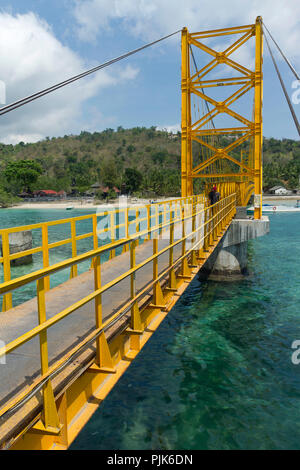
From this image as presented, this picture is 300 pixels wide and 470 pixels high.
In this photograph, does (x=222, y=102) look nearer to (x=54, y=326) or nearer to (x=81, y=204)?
(x=54, y=326)

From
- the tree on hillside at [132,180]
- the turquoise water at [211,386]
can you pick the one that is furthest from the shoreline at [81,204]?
the turquoise water at [211,386]

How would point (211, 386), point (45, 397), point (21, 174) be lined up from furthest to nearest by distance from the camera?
point (21, 174) < point (211, 386) < point (45, 397)

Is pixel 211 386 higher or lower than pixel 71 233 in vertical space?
lower

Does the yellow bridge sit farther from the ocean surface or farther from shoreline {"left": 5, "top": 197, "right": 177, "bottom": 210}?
shoreline {"left": 5, "top": 197, "right": 177, "bottom": 210}

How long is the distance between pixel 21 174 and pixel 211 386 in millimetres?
114384

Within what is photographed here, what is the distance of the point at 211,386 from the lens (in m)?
8.46

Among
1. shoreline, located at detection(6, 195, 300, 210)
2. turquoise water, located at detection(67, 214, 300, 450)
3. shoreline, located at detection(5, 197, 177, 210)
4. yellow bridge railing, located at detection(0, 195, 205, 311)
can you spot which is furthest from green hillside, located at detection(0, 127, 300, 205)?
yellow bridge railing, located at detection(0, 195, 205, 311)

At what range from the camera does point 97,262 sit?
353 centimetres

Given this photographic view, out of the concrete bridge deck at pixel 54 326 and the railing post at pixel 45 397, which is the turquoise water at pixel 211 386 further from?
the railing post at pixel 45 397

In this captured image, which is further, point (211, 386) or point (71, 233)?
point (211, 386)

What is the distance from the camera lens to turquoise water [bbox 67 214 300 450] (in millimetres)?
6724

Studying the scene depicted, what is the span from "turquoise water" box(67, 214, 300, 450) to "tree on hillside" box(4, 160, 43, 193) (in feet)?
359

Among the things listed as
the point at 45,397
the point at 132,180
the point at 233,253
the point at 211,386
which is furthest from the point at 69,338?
the point at 132,180
